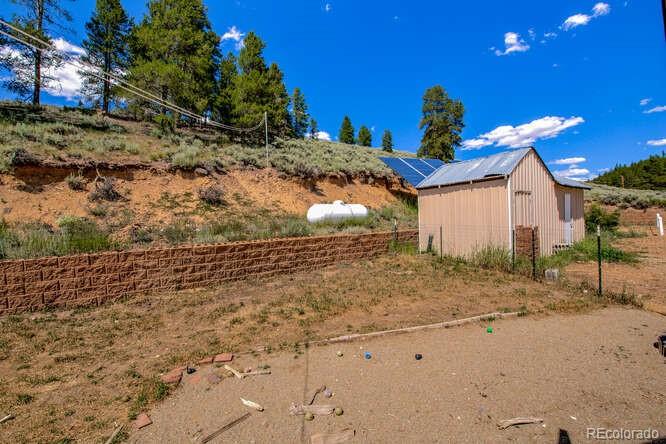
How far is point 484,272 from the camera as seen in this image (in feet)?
→ 32.6

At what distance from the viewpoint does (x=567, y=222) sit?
13.4m

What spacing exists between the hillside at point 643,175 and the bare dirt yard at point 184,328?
59483 mm

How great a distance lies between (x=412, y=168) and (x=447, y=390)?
1713 centimetres

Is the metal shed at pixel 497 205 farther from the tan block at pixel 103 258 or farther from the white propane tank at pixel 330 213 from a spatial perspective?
the tan block at pixel 103 258

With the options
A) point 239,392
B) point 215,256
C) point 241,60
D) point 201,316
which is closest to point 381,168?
point 241,60

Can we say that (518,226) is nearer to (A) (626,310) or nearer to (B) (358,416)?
(A) (626,310)

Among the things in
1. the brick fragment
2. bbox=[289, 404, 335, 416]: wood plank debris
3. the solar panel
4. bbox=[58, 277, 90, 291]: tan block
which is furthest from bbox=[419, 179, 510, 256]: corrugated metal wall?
bbox=[58, 277, 90, 291]: tan block

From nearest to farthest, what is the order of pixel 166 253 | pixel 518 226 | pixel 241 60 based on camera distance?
pixel 166 253 → pixel 518 226 → pixel 241 60

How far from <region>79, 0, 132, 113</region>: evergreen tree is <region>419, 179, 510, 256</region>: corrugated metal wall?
80.2 feet

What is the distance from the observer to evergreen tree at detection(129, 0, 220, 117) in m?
18.9

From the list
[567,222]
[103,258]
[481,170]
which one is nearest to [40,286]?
[103,258]

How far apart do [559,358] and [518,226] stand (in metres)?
7.31

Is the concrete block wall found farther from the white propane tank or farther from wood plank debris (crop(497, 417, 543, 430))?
wood plank debris (crop(497, 417, 543, 430))

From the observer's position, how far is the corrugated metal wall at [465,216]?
11000 millimetres
